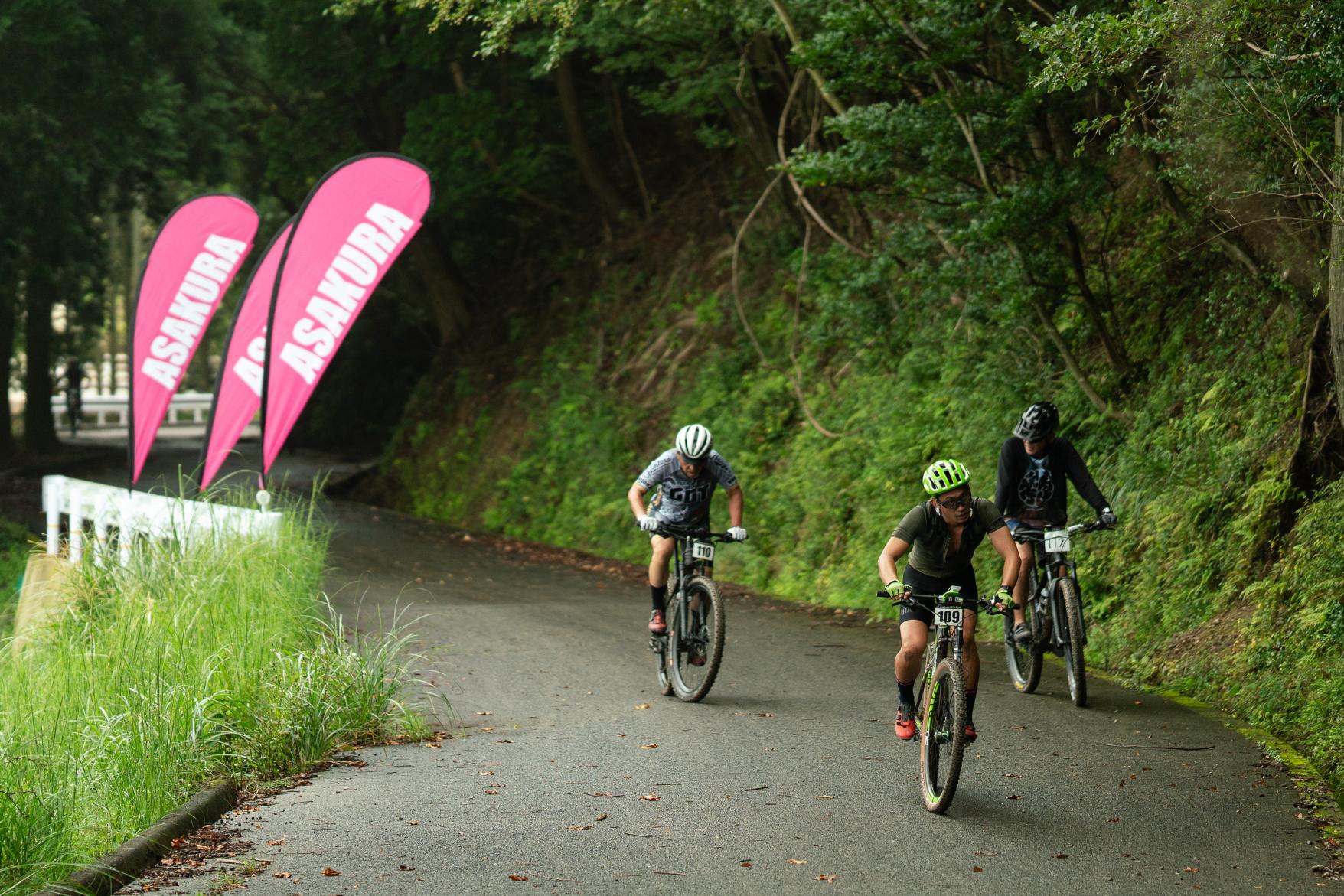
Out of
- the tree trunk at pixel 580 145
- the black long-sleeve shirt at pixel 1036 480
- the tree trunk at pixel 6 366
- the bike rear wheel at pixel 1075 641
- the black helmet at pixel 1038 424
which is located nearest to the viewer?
the bike rear wheel at pixel 1075 641

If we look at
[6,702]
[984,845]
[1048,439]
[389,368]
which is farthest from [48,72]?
[984,845]

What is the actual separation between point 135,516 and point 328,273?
3.26m

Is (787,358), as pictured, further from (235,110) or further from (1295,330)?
(235,110)

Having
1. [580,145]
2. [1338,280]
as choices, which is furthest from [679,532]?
[580,145]

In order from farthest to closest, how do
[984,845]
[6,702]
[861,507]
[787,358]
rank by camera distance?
[787,358] → [861,507] → [6,702] → [984,845]

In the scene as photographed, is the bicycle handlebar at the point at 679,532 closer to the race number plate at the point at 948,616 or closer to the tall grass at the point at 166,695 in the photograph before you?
the tall grass at the point at 166,695

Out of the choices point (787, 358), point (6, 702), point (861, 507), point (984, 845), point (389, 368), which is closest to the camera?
point (984, 845)

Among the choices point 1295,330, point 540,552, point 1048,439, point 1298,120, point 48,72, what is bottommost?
point 540,552

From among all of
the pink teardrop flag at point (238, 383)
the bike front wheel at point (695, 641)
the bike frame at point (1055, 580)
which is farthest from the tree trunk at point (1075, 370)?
the pink teardrop flag at point (238, 383)

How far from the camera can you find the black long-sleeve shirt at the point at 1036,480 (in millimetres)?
10062

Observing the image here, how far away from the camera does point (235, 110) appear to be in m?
35.3

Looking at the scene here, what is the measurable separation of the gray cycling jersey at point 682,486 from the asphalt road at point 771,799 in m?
1.37

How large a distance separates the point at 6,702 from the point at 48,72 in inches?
804

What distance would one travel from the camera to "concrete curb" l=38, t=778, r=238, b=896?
568cm
